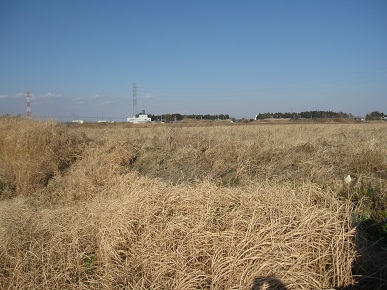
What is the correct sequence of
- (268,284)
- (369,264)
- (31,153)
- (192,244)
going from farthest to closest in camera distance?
(31,153)
(192,244)
(369,264)
(268,284)

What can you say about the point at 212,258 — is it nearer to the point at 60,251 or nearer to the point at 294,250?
the point at 294,250

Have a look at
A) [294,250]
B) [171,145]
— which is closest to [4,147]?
[171,145]

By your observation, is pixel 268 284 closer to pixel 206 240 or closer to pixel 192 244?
pixel 206 240

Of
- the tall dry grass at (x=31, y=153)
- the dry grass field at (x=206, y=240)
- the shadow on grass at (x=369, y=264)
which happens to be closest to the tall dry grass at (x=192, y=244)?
the dry grass field at (x=206, y=240)

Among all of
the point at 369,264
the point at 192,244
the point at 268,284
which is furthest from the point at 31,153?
the point at 369,264

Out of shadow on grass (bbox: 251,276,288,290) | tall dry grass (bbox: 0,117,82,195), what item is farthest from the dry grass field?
tall dry grass (bbox: 0,117,82,195)

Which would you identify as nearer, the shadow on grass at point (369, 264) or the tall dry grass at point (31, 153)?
the shadow on grass at point (369, 264)

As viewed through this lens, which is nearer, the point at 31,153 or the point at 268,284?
the point at 268,284

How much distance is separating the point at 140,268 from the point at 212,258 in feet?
2.85

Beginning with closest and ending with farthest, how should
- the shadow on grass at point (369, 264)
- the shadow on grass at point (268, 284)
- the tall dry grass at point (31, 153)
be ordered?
1. the shadow on grass at point (268, 284)
2. the shadow on grass at point (369, 264)
3. the tall dry grass at point (31, 153)

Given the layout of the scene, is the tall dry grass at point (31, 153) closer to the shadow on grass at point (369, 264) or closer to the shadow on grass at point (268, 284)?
the shadow on grass at point (268, 284)

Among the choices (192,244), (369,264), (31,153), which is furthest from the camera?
(31,153)

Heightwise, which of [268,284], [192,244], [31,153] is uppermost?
[31,153]

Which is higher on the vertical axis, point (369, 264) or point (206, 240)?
point (206, 240)
